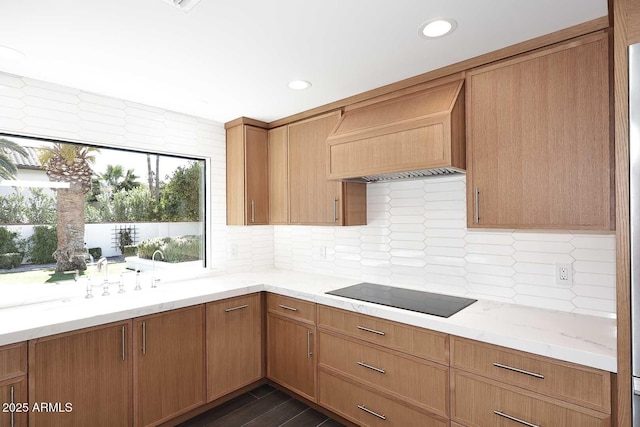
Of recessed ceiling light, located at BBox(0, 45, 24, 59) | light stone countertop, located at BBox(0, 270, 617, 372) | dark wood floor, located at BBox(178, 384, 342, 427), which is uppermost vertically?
recessed ceiling light, located at BBox(0, 45, 24, 59)

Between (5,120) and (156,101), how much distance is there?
0.92 meters

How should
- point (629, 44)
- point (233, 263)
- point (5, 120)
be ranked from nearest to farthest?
1. point (629, 44)
2. point (5, 120)
3. point (233, 263)

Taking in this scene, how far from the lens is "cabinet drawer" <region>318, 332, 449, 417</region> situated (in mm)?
1858

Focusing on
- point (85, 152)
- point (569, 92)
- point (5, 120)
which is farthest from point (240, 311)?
point (569, 92)

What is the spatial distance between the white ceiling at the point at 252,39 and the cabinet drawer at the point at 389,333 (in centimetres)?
156

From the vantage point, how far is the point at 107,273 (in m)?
2.57

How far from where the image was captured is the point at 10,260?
224cm

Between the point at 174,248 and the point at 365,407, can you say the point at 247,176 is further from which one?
the point at 365,407

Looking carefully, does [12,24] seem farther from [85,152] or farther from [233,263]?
[233,263]

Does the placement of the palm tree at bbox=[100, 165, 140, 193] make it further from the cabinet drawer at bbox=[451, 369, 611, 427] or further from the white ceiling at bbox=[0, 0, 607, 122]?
the cabinet drawer at bbox=[451, 369, 611, 427]


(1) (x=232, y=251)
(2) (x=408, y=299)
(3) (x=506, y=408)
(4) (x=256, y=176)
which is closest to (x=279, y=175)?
(4) (x=256, y=176)

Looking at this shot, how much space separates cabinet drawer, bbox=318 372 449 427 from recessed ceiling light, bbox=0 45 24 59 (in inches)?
105

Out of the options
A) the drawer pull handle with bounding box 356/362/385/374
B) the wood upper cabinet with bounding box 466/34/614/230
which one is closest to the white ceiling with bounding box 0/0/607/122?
the wood upper cabinet with bounding box 466/34/614/230

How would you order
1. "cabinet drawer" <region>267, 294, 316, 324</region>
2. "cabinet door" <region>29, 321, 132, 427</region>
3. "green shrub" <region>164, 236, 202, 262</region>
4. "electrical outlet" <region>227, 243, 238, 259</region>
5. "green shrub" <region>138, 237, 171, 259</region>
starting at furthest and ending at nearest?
"electrical outlet" <region>227, 243, 238, 259</region> → "green shrub" <region>164, 236, 202, 262</region> → "green shrub" <region>138, 237, 171, 259</region> → "cabinet drawer" <region>267, 294, 316, 324</region> → "cabinet door" <region>29, 321, 132, 427</region>
